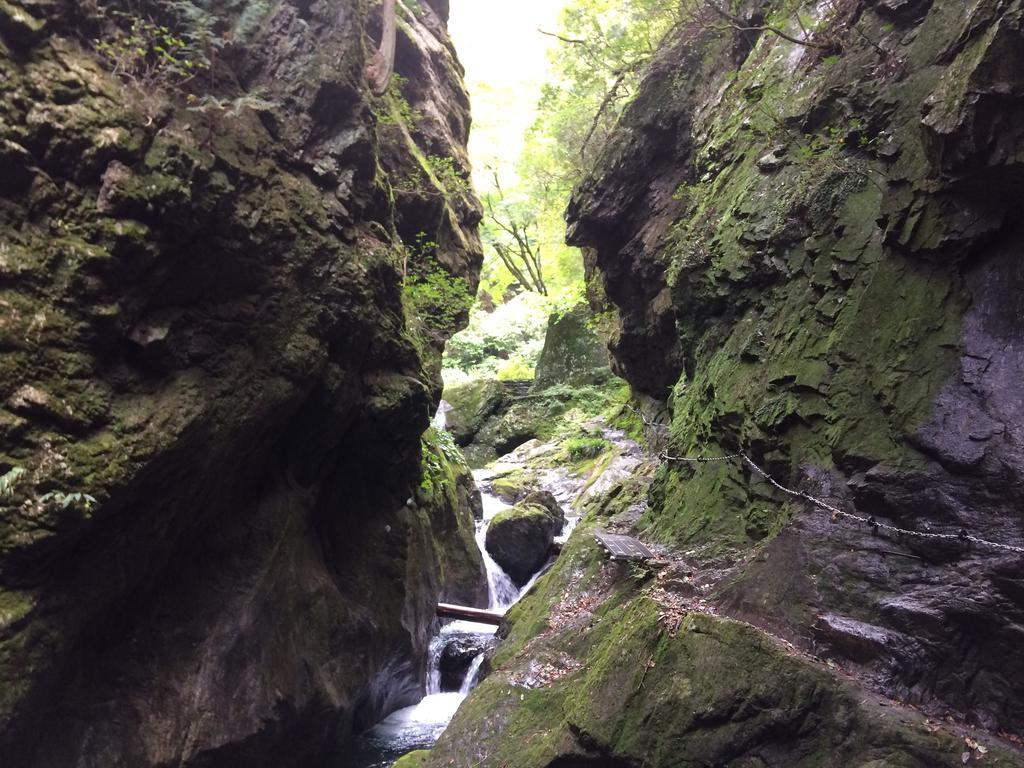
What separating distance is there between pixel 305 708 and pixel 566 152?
16.8m

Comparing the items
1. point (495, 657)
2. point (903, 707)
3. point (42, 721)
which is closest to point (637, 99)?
point (495, 657)

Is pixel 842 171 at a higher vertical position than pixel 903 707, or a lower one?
higher

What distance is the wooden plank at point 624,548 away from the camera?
23.6 feet

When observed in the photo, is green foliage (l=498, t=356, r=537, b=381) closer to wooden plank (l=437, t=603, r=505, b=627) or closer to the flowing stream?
the flowing stream

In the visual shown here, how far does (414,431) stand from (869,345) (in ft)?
18.2

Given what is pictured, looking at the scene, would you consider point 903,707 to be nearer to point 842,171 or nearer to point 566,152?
point 842,171

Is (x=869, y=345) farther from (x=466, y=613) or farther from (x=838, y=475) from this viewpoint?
(x=466, y=613)

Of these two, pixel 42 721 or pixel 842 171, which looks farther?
pixel 842 171

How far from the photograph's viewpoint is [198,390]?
5562mm

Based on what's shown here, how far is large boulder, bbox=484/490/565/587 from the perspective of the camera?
1319 cm

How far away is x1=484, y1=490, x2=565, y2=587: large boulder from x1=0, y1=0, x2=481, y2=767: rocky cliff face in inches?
166

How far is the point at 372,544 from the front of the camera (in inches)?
342

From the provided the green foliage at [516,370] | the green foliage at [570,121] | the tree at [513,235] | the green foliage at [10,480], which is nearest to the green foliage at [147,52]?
the green foliage at [10,480]

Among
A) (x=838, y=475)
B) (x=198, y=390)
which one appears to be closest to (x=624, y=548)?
(x=838, y=475)
